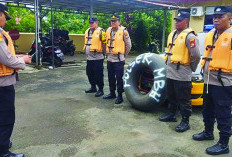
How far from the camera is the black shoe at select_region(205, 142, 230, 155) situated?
9.86ft

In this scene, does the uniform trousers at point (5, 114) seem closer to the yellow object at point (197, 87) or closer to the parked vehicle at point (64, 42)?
the yellow object at point (197, 87)

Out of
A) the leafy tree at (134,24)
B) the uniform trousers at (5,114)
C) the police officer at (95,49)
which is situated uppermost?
the leafy tree at (134,24)

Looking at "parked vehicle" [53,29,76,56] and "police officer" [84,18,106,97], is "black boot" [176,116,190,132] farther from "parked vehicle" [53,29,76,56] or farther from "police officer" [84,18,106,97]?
"parked vehicle" [53,29,76,56]

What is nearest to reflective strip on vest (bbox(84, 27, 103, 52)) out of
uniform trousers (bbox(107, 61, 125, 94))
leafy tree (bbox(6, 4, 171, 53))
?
uniform trousers (bbox(107, 61, 125, 94))

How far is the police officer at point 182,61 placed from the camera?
11.7 feet

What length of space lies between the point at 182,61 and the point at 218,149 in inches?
52.8

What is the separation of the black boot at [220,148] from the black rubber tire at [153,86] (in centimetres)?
135

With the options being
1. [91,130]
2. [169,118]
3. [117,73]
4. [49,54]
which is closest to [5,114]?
[91,130]

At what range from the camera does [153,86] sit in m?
4.27

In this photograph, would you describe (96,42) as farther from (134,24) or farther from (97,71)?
(134,24)

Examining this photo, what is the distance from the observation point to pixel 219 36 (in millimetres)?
2992

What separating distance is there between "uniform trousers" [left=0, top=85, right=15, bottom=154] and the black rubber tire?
2400 mm

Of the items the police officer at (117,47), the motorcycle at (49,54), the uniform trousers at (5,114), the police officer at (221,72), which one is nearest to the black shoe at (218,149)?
the police officer at (221,72)

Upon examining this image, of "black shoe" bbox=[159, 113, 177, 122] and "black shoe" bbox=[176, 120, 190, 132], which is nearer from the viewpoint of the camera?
"black shoe" bbox=[176, 120, 190, 132]
